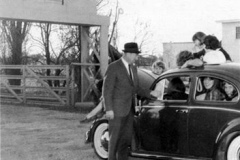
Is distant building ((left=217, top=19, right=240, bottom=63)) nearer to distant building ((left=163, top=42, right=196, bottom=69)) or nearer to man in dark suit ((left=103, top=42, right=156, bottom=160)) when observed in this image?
distant building ((left=163, top=42, right=196, bottom=69))

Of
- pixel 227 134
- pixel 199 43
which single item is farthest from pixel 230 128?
pixel 199 43

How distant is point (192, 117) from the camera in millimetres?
6727

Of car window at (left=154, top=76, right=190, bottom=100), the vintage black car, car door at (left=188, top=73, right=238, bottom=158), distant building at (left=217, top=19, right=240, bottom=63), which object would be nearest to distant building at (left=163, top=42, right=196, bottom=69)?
distant building at (left=217, top=19, right=240, bottom=63)

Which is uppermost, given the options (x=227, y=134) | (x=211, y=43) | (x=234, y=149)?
(x=211, y=43)

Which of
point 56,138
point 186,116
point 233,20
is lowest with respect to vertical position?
point 56,138

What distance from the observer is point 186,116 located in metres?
6.79

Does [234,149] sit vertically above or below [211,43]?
below

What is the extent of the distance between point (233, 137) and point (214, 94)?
0.78 meters

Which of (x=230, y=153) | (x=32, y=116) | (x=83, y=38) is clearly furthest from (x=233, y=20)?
(x=230, y=153)

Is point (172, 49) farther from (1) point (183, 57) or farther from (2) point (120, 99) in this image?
(2) point (120, 99)

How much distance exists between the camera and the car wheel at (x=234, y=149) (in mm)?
6320

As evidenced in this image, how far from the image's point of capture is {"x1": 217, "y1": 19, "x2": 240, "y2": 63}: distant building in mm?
47812

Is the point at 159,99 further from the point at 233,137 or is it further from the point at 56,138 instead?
the point at 56,138

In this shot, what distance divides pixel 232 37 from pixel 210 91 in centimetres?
4280
